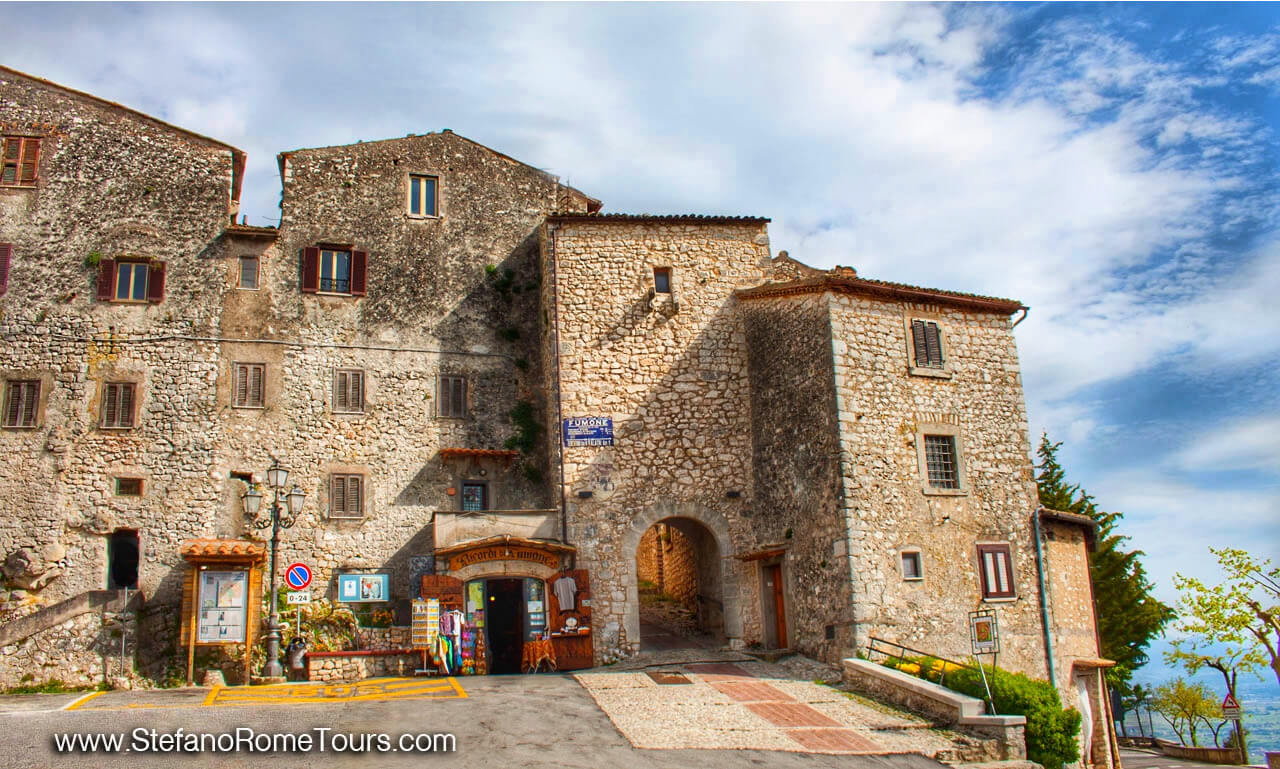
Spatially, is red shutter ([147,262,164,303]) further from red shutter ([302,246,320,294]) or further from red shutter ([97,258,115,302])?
red shutter ([302,246,320,294])

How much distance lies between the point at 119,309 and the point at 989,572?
21.4 m

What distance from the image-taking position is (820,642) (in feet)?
67.5

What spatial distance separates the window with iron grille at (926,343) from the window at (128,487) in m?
18.3

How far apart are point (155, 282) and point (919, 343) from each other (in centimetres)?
1854

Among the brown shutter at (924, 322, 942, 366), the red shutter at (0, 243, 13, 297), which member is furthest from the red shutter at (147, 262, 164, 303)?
the brown shutter at (924, 322, 942, 366)

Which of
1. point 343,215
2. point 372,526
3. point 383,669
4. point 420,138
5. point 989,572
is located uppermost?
point 420,138

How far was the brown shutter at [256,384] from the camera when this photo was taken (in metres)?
23.5

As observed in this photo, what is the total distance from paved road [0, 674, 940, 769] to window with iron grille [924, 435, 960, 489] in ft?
26.9

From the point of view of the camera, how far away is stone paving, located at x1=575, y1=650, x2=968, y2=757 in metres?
14.6

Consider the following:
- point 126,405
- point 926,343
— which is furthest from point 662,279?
point 126,405

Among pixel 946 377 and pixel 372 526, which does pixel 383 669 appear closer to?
pixel 372 526

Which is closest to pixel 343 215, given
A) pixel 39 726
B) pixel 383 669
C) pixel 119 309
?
pixel 119 309

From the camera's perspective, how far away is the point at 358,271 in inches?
979

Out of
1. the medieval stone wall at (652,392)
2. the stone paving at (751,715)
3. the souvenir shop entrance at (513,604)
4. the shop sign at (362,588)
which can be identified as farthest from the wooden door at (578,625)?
the shop sign at (362,588)
